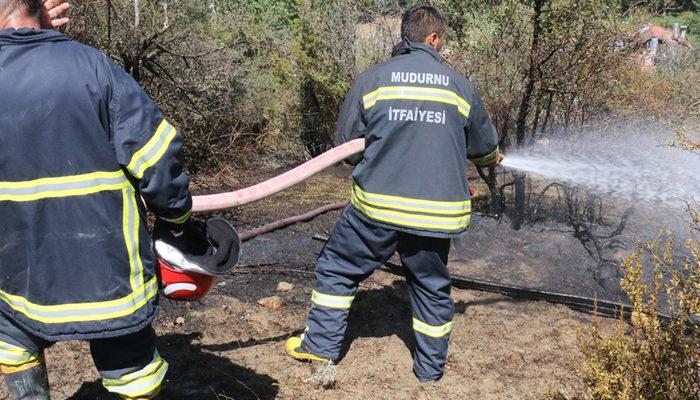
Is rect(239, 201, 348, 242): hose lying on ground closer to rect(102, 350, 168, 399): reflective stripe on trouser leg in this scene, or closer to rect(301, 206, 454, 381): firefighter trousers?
rect(301, 206, 454, 381): firefighter trousers

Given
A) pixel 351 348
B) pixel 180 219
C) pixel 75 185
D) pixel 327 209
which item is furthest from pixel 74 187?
pixel 327 209

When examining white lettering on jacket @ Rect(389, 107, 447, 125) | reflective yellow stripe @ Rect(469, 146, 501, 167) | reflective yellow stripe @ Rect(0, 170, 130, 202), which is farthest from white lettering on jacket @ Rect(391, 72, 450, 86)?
reflective yellow stripe @ Rect(0, 170, 130, 202)

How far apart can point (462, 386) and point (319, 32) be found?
726 centimetres

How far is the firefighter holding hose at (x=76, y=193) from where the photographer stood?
182 centimetres

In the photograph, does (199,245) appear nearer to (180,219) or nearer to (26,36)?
(180,219)

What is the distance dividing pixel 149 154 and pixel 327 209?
12.0 feet

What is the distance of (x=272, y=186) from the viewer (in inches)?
110

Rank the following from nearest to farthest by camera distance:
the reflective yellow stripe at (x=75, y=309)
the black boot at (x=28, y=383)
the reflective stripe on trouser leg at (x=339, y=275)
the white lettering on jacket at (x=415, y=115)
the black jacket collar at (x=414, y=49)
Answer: the reflective yellow stripe at (x=75, y=309) → the black boot at (x=28, y=383) → the white lettering on jacket at (x=415, y=115) → the black jacket collar at (x=414, y=49) → the reflective stripe on trouser leg at (x=339, y=275)

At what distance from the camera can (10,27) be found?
186 cm

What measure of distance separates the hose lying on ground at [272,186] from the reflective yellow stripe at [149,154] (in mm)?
567

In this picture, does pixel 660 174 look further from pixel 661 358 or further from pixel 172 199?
pixel 172 199

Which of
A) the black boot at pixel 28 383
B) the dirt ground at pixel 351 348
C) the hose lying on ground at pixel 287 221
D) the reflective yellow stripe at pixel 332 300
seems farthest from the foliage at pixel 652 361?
the hose lying on ground at pixel 287 221

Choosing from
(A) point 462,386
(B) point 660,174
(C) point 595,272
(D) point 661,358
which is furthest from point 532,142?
(D) point 661,358

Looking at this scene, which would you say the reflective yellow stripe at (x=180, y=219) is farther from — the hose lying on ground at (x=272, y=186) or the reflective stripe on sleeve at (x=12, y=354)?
the reflective stripe on sleeve at (x=12, y=354)
